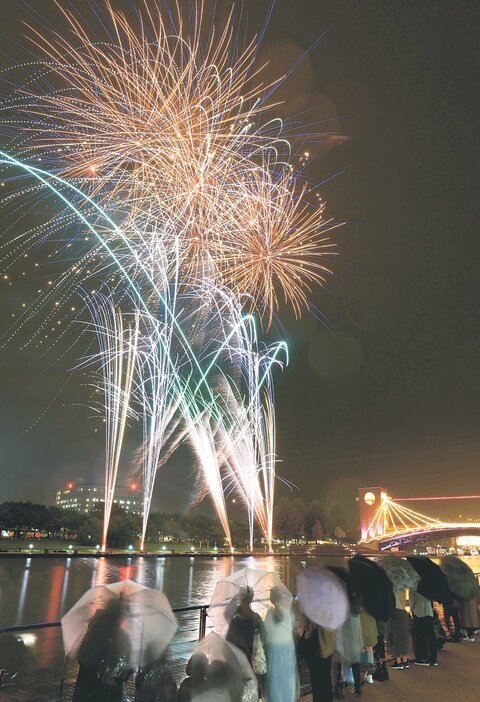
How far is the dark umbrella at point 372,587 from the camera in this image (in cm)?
644

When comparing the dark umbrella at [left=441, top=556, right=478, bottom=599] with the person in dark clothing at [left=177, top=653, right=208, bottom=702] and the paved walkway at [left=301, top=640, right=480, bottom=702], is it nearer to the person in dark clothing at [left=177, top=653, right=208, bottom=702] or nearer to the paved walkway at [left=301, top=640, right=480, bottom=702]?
the paved walkway at [left=301, top=640, right=480, bottom=702]

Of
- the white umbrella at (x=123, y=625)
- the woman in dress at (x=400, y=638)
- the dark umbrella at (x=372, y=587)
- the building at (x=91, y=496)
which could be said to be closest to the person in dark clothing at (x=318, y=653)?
the dark umbrella at (x=372, y=587)

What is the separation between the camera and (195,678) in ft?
13.0

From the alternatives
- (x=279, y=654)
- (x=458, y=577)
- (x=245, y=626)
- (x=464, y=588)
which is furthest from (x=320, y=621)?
(x=464, y=588)

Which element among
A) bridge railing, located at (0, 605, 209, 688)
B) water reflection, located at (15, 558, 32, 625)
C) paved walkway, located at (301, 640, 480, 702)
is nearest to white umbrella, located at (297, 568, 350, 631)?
paved walkway, located at (301, 640, 480, 702)

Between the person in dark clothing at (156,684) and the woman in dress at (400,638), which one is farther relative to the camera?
the woman in dress at (400,638)

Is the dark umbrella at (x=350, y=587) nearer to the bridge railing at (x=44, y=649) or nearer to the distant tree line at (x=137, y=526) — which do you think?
the bridge railing at (x=44, y=649)

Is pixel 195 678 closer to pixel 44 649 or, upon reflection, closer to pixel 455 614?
pixel 455 614

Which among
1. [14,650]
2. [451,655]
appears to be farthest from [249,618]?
[14,650]

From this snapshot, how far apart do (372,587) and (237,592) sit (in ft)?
7.13

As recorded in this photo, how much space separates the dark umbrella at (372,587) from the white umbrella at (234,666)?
2634mm

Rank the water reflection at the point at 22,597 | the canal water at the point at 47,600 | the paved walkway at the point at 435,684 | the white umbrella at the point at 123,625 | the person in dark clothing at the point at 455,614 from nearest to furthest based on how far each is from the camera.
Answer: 1. the white umbrella at the point at 123,625
2. the paved walkway at the point at 435,684
3. the person in dark clothing at the point at 455,614
4. the canal water at the point at 47,600
5. the water reflection at the point at 22,597

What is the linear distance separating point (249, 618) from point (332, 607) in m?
0.95

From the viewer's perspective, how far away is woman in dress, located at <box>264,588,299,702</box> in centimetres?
501
